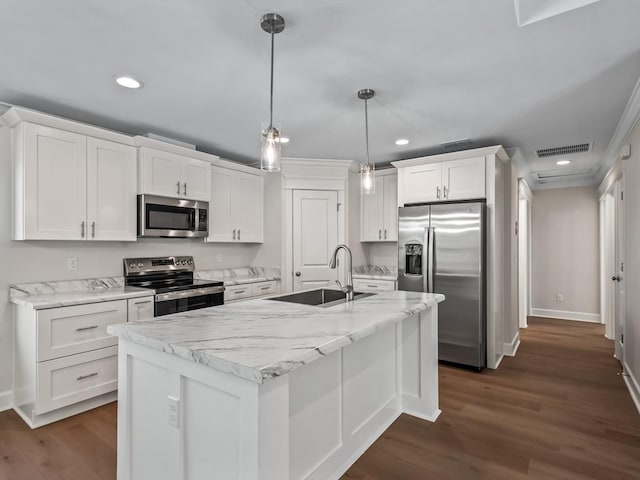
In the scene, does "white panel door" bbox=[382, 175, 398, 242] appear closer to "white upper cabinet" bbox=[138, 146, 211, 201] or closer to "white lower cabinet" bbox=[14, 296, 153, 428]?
"white upper cabinet" bbox=[138, 146, 211, 201]

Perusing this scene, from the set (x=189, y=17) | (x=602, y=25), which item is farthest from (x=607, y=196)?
(x=189, y=17)

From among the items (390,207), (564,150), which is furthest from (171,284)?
(564,150)

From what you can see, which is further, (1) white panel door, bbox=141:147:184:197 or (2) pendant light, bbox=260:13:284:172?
(1) white panel door, bbox=141:147:184:197

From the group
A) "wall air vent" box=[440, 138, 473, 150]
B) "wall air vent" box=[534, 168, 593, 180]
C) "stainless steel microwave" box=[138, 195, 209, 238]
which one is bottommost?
"stainless steel microwave" box=[138, 195, 209, 238]

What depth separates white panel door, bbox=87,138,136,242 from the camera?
306cm

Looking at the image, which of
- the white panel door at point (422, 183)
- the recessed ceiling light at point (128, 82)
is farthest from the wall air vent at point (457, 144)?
the recessed ceiling light at point (128, 82)

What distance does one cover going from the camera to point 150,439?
154cm

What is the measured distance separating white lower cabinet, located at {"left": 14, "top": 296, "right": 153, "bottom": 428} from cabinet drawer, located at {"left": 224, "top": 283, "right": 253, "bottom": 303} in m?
1.09

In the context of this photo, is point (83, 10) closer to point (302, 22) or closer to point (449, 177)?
point (302, 22)

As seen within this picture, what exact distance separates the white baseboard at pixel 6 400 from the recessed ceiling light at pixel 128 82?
99.5 inches

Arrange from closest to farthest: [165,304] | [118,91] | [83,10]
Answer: [83,10] → [118,91] → [165,304]

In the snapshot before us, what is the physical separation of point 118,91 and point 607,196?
6.00 metres

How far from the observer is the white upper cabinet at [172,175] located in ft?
11.1

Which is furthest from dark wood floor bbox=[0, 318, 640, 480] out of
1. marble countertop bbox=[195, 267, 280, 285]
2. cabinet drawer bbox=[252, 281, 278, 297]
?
cabinet drawer bbox=[252, 281, 278, 297]
